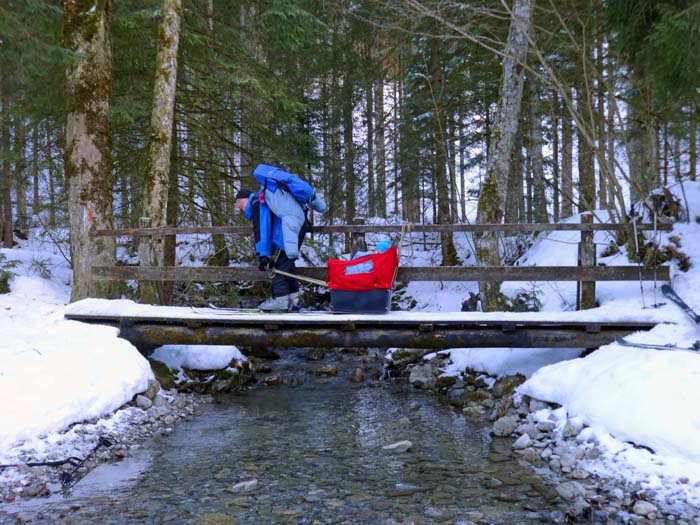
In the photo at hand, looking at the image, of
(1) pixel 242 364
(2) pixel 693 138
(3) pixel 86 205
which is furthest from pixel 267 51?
(2) pixel 693 138

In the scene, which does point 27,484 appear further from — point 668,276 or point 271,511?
point 668,276

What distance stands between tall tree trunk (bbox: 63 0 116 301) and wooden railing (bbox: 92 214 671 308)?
0.46m

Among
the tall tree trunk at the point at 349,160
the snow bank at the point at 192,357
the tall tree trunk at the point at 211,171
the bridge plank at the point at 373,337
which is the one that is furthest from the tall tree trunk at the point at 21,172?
the tall tree trunk at the point at 349,160

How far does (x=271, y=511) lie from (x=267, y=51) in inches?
502

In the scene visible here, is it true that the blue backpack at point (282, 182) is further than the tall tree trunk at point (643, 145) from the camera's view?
No

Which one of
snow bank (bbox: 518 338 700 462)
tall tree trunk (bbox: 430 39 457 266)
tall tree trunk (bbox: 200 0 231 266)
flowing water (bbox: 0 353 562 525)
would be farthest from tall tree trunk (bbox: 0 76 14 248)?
snow bank (bbox: 518 338 700 462)

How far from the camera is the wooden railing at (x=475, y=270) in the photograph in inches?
297

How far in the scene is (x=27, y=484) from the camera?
15.0 ft

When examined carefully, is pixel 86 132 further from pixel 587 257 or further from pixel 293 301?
pixel 587 257

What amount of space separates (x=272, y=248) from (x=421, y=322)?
2514 millimetres

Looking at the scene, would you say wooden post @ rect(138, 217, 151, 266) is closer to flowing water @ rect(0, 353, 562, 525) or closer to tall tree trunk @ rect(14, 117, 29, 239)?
flowing water @ rect(0, 353, 562, 525)

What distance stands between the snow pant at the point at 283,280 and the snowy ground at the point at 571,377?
1.97 metres

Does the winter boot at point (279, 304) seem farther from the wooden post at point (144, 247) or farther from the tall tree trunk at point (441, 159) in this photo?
the tall tree trunk at point (441, 159)

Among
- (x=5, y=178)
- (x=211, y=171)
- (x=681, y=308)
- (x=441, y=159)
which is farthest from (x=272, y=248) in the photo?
(x=5, y=178)
